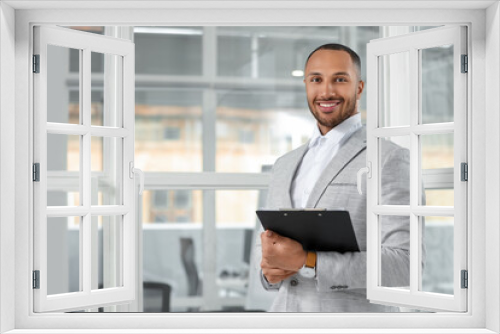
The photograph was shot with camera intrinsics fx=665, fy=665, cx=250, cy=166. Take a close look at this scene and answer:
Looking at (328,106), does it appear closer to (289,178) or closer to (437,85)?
(289,178)

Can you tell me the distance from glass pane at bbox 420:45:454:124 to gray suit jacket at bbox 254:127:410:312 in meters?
2.97

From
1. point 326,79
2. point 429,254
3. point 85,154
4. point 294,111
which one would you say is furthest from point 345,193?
point 429,254

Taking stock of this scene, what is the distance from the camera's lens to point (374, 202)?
2.61 m

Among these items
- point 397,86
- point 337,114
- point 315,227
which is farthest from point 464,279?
point 397,86

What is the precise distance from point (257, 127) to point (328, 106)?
8.35 feet

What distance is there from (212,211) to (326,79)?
206cm

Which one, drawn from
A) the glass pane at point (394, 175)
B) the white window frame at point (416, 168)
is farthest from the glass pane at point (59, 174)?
the white window frame at point (416, 168)

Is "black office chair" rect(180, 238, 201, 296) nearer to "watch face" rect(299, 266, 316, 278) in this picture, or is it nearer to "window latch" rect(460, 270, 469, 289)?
"watch face" rect(299, 266, 316, 278)

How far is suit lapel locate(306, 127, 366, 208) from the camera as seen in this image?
3.18m

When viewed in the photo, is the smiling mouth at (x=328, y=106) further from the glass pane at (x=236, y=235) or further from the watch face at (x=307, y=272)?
the glass pane at (x=236, y=235)

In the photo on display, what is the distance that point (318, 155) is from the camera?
358cm

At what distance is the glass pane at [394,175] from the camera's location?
9.46ft

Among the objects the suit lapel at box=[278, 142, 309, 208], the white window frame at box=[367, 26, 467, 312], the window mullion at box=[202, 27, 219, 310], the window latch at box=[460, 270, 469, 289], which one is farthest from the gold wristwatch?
the window mullion at box=[202, 27, 219, 310]

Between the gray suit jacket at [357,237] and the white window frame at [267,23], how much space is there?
670 mm
